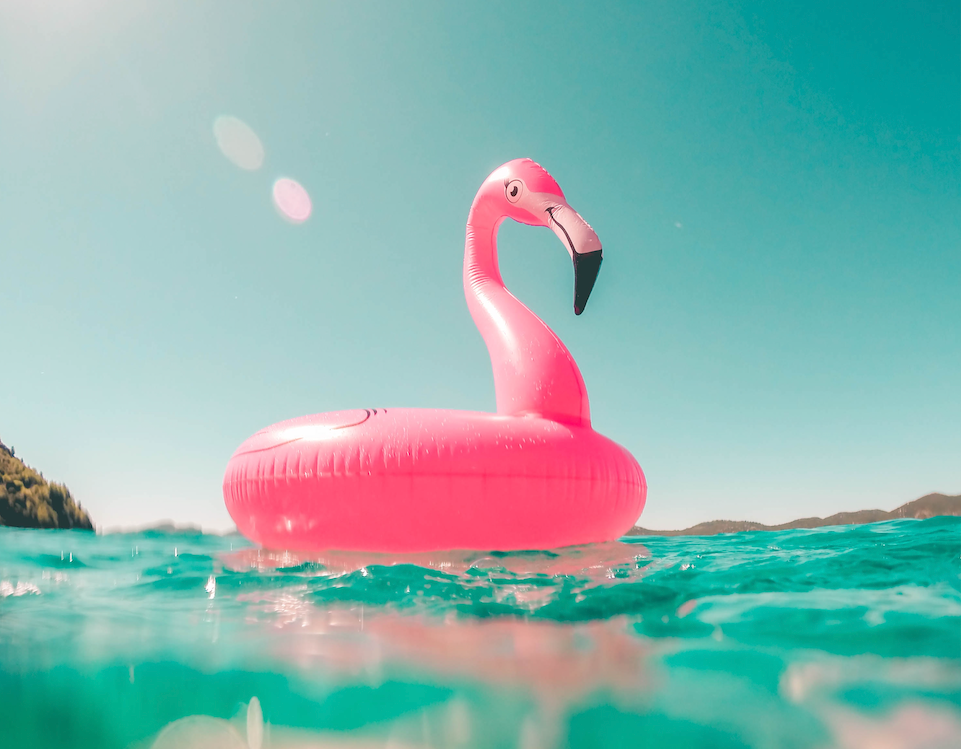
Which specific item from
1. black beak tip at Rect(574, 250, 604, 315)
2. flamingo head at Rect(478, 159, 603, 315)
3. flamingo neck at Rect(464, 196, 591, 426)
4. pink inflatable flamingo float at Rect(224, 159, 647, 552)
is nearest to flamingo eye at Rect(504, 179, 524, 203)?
flamingo head at Rect(478, 159, 603, 315)

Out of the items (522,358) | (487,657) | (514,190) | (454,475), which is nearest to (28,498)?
(454,475)

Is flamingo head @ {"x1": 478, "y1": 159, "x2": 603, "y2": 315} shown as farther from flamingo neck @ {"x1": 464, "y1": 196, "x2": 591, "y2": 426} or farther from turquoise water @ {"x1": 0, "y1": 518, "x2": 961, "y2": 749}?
turquoise water @ {"x1": 0, "y1": 518, "x2": 961, "y2": 749}

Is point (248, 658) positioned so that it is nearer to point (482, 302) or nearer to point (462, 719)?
point (462, 719)

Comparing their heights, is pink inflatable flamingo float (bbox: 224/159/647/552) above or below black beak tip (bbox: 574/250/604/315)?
below

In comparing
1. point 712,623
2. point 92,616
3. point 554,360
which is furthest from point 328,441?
Answer: point 712,623

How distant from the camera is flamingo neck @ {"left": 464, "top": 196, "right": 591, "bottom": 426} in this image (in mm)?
4059

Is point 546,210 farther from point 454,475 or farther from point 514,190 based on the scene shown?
point 454,475

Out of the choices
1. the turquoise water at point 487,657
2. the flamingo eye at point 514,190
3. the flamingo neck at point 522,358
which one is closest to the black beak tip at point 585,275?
the flamingo neck at point 522,358

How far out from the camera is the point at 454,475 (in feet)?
11.1

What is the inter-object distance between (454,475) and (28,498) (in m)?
3.83

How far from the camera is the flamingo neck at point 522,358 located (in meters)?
4.06

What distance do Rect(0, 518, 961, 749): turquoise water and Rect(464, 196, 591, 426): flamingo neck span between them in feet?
4.44

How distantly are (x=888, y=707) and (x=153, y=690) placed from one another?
8.88 feet

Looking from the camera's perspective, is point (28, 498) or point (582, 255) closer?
point (582, 255)
